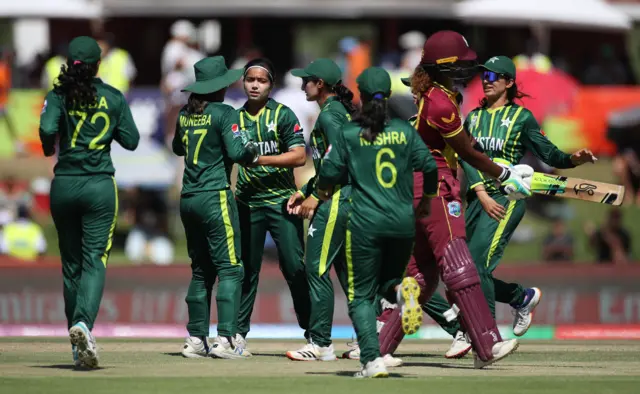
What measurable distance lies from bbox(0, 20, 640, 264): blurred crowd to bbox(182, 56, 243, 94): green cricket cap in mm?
8823

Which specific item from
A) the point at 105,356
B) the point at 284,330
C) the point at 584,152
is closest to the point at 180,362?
the point at 105,356

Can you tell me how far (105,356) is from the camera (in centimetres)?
1179

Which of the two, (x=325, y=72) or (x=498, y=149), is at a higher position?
(x=325, y=72)

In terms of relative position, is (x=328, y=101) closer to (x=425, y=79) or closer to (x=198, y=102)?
(x=198, y=102)

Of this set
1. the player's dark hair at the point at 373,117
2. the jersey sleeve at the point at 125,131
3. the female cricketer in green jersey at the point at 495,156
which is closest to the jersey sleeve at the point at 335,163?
the player's dark hair at the point at 373,117

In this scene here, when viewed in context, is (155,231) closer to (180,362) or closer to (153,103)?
(153,103)

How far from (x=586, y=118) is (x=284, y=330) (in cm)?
760

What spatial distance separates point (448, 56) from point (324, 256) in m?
1.83

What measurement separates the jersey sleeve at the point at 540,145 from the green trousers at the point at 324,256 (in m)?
1.86

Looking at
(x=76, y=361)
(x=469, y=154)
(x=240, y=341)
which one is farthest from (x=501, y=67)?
(x=76, y=361)

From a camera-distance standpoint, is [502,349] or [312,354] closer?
[502,349]

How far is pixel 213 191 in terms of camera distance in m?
11.6

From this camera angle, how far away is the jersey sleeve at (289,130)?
12.1m

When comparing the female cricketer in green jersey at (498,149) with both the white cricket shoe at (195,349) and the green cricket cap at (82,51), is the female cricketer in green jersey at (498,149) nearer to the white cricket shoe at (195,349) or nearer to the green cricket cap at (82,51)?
the white cricket shoe at (195,349)
